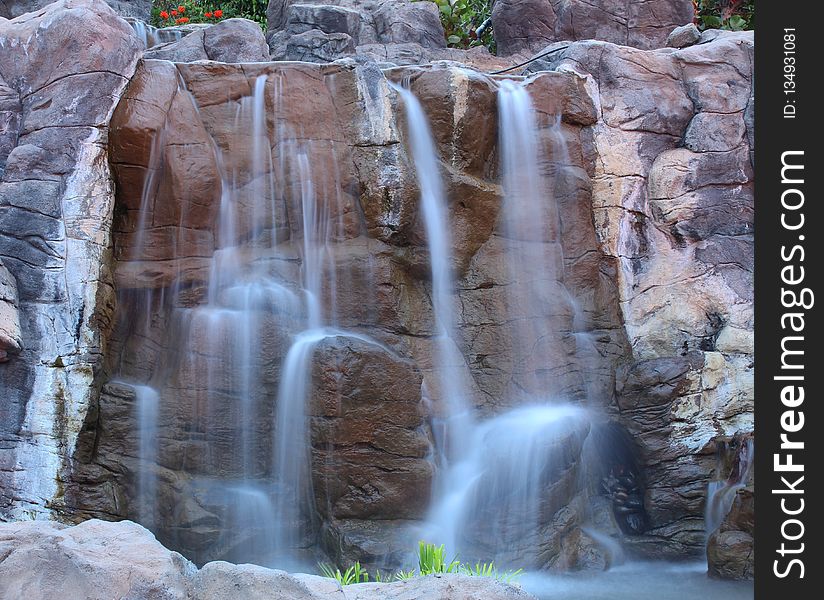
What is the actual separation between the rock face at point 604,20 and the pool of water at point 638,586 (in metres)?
6.66

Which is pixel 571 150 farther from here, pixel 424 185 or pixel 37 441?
pixel 37 441

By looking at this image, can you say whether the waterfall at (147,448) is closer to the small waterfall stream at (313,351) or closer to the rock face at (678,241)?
the small waterfall stream at (313,351)

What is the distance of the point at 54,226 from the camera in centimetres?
673

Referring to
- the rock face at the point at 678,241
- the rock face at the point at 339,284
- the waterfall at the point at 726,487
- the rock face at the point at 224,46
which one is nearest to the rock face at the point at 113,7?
the rock face at the point at 224,46

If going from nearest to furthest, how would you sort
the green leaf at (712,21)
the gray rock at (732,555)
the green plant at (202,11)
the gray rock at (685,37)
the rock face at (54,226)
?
the rock face at (54,226)
the gray rock at (732,555)
the gray rock at (685,37)
the green leaf at (712,21)
the green plant at (202,11)

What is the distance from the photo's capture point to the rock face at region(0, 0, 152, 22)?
11758mm

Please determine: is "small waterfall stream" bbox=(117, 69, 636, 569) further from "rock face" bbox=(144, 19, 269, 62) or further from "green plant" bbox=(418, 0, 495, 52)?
"green plant" bbox=(418, 0, 495, 52)

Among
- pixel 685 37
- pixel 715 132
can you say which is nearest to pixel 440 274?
pixel 715 132

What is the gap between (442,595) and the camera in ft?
11.0

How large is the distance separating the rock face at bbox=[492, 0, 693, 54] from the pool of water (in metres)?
6.66

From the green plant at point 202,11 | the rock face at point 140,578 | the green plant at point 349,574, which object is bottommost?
the green plant at point 349,574

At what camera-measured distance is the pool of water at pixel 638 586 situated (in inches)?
254

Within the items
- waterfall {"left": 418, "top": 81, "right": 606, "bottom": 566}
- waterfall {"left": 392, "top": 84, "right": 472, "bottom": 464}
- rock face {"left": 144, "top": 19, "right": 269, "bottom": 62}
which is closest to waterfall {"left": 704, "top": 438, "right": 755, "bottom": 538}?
waterfall {"left": 418, "top": 81, "right": 606, "bottom": 566}
